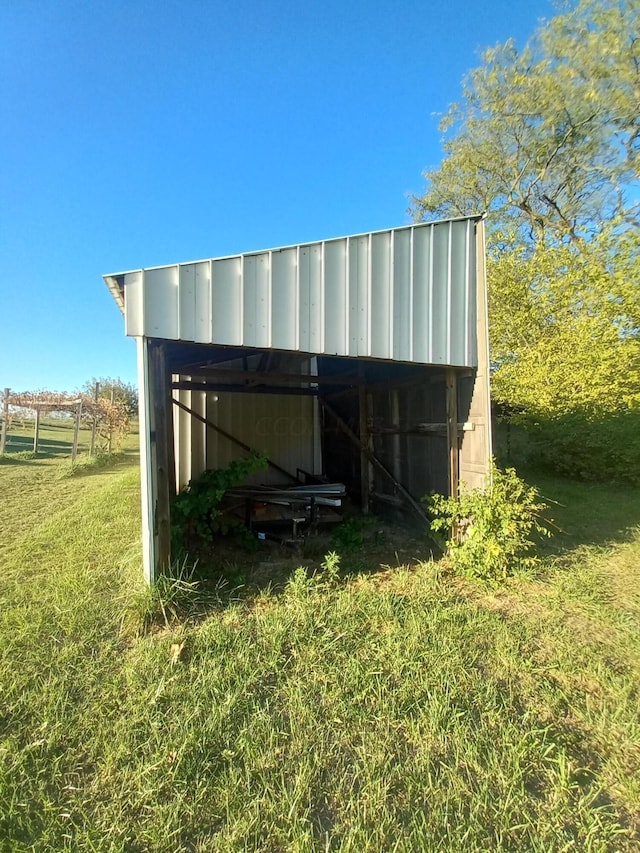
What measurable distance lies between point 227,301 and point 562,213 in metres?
14.1

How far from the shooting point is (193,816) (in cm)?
158

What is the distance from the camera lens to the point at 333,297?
350cm

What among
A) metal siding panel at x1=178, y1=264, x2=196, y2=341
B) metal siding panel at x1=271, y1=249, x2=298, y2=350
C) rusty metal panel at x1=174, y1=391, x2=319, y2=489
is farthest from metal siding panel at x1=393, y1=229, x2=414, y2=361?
rusty metal panel at x1=174, y1=391, x2=319, y2=489

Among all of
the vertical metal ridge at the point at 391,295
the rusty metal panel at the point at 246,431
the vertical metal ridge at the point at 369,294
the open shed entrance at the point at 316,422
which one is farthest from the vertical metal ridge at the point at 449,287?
the rusty metal panel at the point at 246,431

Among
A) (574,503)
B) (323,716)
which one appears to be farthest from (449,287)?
(574,503)

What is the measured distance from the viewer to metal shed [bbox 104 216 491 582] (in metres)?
3.04

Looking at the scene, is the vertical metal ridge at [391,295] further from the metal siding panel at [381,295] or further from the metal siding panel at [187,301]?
the metal siding panel at [187,301]

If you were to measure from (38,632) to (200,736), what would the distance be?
1.59m

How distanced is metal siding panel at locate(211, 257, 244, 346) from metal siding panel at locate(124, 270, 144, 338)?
18.8 inches

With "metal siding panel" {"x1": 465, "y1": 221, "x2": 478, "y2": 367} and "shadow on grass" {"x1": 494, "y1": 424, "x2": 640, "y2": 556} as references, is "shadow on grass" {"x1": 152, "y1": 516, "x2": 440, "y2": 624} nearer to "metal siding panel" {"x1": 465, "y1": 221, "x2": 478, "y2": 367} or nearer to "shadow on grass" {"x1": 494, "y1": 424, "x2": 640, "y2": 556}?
"shadow on grass" {"x1": 494, "y1": 424, "x2": 640, "y2": 556}

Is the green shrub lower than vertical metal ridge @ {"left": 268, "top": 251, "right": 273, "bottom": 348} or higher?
lower

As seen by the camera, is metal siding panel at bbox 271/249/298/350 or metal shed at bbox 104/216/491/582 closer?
metal shed at bbox 104/216/491/582

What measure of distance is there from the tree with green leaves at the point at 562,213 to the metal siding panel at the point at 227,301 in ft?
10.4

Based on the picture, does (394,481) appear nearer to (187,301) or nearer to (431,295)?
(431,295)
